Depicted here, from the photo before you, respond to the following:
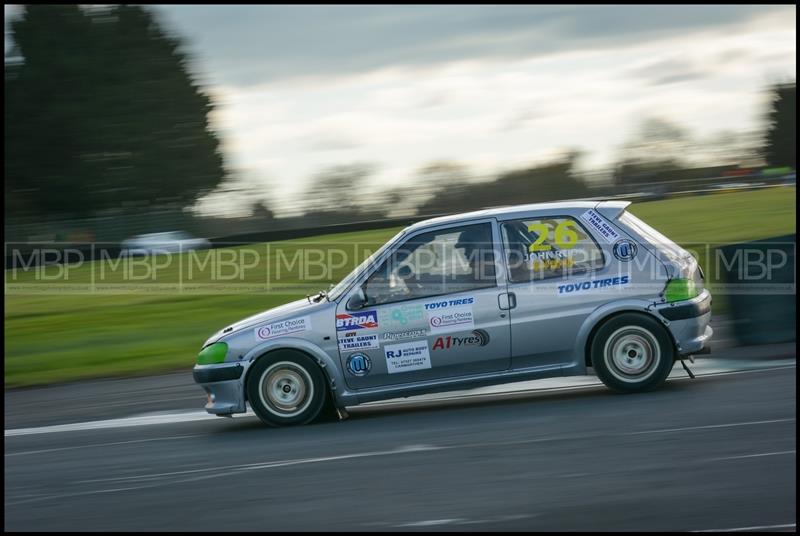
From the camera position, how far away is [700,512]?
540 centimetres

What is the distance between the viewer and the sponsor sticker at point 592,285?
27.4 feet

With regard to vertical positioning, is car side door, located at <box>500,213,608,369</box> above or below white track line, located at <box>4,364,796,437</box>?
above

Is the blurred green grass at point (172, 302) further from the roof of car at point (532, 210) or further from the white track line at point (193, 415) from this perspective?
the roof of car at point (532, 210)

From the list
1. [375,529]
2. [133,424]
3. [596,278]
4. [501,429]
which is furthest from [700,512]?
[133,424]

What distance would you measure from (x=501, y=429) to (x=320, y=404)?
1688 millimetres

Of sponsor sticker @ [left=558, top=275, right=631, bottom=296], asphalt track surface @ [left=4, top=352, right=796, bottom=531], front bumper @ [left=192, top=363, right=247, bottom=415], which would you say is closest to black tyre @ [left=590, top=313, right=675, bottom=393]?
asphalt track surface @ [left=4, top=352, right=796, bottom=531]

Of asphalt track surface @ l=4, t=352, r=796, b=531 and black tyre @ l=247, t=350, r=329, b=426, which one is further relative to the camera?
black tyre @ l=247, t=350, r=329, b=426

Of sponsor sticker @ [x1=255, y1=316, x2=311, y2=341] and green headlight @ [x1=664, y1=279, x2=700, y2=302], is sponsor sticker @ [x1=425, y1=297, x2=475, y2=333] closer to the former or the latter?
sponsor sticker @ [x1=255, y1=316, x2=311, y2=341]

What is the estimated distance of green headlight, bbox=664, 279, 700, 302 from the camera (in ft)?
27.3

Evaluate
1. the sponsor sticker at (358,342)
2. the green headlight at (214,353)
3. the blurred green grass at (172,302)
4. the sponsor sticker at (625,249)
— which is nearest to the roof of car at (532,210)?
the sponsor sticker at (625,249)

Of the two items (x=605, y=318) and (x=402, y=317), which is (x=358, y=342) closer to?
(x=402, y=317)

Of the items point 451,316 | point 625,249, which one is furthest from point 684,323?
point 451,316

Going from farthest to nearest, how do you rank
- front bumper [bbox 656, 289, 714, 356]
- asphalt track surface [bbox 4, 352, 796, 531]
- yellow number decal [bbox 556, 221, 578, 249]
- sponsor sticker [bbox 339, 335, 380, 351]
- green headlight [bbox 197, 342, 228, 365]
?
green headlight [bbox 197, 342, 228, 365], yellow number decal [bbox 556, 221, 578, 249], sponsor sticker [bbox 339, 335, 380, 351], front bumper [bbox 656, 289, 714, 356], asphalt track surface [bbox 4, 352, 796, 531]

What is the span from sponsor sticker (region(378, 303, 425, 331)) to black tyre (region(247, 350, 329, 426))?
0.71 meters
